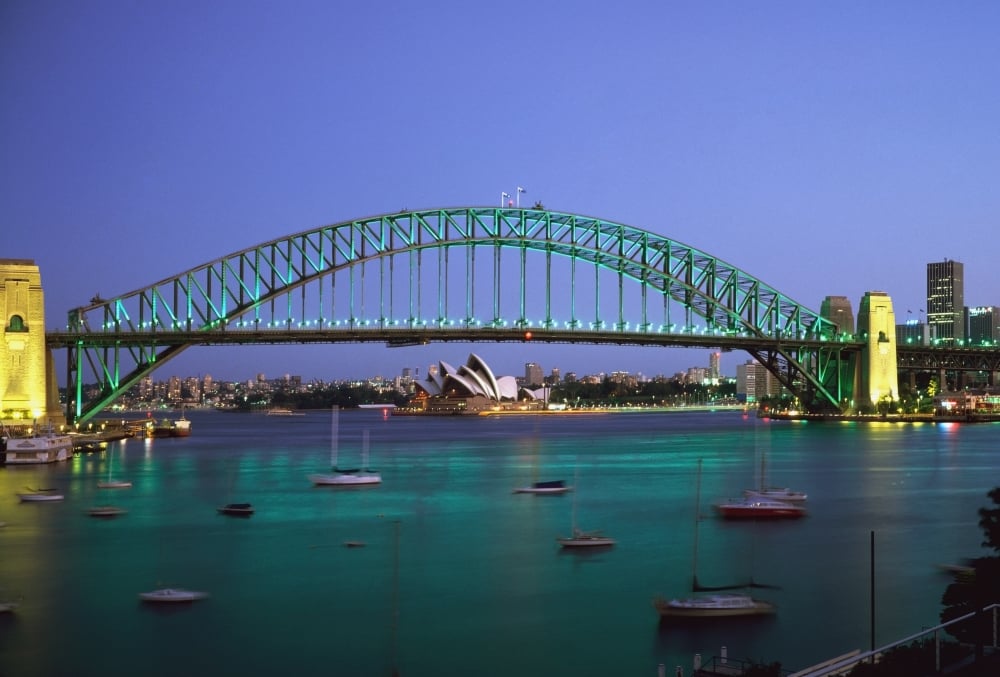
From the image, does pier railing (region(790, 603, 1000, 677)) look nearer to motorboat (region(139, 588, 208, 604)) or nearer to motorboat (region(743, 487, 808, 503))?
motorboat (region(139, 588, 208, 604))

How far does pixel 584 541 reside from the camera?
31.1 metres

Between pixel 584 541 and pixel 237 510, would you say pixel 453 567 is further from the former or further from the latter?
pixel 237 510

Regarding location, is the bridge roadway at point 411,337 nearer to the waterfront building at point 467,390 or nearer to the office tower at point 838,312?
the office tower at point 838,312

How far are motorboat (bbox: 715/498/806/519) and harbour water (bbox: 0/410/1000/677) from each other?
0.62 m

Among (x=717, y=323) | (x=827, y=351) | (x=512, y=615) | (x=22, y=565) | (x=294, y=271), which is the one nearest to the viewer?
(x=512, y=615)

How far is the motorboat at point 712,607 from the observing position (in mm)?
21844

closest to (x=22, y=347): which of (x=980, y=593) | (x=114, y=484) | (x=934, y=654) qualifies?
(x=114, y=484)

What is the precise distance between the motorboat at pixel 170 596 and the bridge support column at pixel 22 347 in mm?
38214

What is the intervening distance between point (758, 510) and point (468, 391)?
373 ft

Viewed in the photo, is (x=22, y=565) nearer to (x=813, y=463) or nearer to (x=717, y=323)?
(x=813, y=463)

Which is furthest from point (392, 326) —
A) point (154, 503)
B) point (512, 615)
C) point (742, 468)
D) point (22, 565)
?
point (512, 615)

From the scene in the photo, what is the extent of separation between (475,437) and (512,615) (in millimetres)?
70793

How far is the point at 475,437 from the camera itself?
9369cm

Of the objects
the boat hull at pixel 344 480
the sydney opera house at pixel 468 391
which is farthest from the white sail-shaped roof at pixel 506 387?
the boat hull at pixel 344 480
